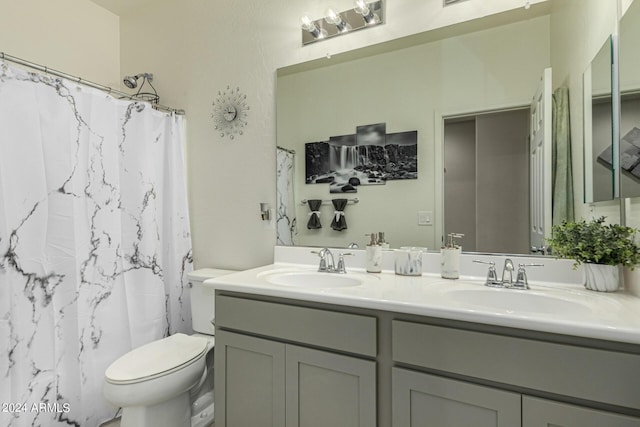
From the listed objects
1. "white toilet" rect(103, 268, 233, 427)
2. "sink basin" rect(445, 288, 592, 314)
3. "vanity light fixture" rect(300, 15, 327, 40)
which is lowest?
"white toilet" rect(103, 268, 233, 427)

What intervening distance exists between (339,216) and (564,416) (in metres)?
1.20

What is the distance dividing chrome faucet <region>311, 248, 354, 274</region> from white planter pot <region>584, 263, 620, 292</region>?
0.98m

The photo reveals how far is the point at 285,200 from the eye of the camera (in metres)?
1.94

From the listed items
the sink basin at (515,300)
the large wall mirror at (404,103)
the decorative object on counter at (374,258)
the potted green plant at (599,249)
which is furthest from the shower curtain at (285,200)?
the potted green plant at (599,249)

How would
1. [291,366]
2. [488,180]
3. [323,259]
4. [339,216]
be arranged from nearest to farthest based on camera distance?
[291,366] < [488,180] < [323,259] < [339,216]

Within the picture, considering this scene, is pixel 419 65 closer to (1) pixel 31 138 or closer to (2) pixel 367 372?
(2) pixel 367 372

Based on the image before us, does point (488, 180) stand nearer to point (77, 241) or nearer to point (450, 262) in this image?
point (450, 262)

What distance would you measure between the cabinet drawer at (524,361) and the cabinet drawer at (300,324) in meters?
0.11

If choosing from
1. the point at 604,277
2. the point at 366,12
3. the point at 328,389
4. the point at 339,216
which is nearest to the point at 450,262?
the point at 604,277

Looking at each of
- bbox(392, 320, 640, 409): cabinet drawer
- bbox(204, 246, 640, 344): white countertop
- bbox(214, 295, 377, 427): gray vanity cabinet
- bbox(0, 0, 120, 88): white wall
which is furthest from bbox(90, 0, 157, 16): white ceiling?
bbox(392, 320, 640, 409): cabinet drawer

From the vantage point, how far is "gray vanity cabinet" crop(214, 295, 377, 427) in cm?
113

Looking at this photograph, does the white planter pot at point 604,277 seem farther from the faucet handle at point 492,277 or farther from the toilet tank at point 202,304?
the toilet tank at point 202,304

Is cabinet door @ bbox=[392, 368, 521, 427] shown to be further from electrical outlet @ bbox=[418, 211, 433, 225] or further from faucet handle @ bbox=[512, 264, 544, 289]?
electrical outlet @ bbox=[418, 211, 433, 225]

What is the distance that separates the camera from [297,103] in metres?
1.91
